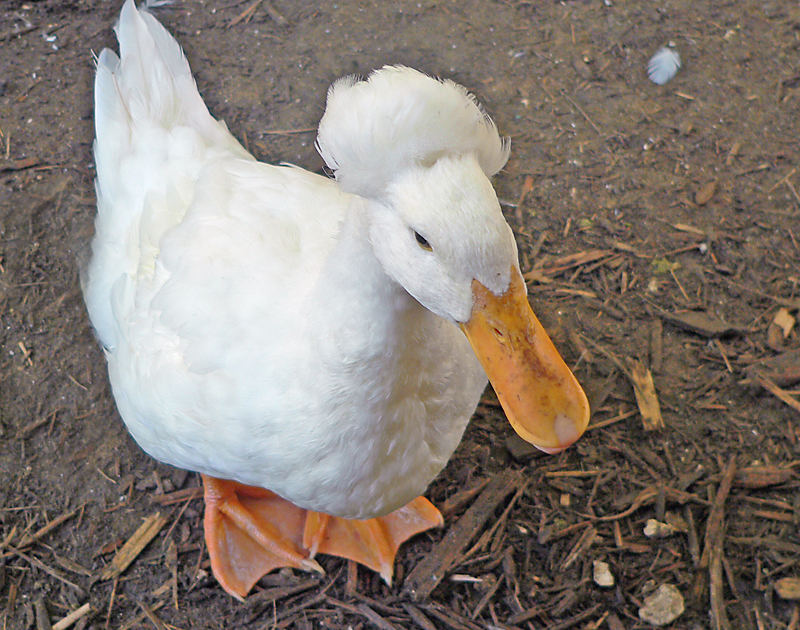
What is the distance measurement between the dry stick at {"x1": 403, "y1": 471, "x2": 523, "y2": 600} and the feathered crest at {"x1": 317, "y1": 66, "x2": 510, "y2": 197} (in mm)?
1582

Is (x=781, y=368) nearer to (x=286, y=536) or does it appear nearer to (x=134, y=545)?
(x=286, y=536)

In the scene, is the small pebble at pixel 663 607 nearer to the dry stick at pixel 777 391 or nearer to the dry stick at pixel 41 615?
the dry stick at pixel 777 391

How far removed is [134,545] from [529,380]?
5.93ft

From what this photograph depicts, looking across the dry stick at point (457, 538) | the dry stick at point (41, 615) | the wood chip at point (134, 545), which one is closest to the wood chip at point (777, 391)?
the dry stick at point (457, 538)

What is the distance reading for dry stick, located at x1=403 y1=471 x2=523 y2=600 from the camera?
2467 millimetres

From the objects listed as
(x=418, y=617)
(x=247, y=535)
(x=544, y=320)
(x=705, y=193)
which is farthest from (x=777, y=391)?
(x=247, y=535)

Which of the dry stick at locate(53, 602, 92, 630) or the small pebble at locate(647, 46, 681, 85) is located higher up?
the small pebble at locate(647, 46, 681, 85)

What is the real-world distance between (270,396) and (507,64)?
8.72 ft

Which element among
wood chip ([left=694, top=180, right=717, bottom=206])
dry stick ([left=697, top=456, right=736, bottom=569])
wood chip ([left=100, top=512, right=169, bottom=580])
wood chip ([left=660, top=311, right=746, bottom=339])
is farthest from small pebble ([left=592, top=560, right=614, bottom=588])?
wood chip ([left=694, top=180, right=717, bottom=206])

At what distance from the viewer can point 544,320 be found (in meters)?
3.06

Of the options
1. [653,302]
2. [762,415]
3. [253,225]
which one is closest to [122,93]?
[253,225]

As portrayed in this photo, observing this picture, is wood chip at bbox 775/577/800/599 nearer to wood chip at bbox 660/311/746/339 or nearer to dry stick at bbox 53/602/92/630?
wood chip at bbox 660/311/746/339

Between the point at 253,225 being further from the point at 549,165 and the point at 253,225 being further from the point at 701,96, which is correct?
the point at 701,96

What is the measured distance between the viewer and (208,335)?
1.91 meters
